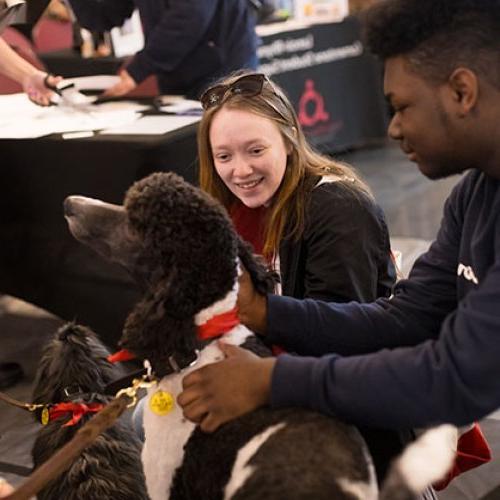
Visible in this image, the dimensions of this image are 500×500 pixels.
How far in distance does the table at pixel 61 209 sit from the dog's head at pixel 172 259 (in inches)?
44.3

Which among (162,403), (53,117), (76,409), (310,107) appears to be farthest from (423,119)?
(310,107)

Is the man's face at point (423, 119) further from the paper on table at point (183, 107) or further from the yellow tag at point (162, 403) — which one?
the paper on table at point (183, 107)

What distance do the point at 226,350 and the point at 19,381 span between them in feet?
5.34

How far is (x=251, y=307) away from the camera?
3.80 ft

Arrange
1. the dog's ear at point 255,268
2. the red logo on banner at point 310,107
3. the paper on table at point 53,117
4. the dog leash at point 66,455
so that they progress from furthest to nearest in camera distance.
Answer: the red logo on banner at point 310,107, the paper on table at point 53,117, the dog's ear at point 255,268, the dog leash at point 66,455

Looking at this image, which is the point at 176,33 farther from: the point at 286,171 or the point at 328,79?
the point at 328,79

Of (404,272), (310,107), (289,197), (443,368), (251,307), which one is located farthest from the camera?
(310,107)

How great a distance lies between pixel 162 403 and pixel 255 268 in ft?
0.76

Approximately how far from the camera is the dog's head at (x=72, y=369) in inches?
57.7

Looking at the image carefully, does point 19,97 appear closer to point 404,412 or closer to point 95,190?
point 95,190

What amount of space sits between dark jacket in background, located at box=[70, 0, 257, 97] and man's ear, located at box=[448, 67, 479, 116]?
5.96ft

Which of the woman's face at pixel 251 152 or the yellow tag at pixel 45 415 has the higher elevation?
the woman's face at pixel 251 152

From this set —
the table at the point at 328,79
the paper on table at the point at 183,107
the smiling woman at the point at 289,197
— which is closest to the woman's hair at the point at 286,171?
the smiling woman at the point at 289,197

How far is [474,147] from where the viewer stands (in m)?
0.97
